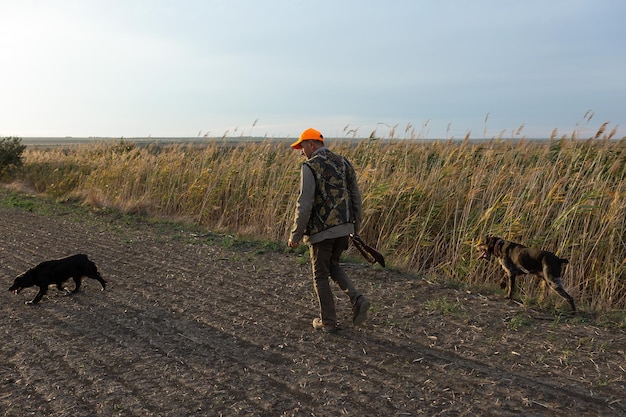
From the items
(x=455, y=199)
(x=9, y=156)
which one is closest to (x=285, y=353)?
(x=455, y=199)

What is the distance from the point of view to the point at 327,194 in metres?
4.85

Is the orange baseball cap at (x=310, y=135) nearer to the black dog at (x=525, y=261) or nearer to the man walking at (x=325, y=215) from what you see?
the man walking at (x=325, y=215)

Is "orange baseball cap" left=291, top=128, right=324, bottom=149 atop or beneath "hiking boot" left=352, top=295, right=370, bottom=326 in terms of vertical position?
atop

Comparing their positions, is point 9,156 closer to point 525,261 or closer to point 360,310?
point 360,310

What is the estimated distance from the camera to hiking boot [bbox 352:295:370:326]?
491 cm

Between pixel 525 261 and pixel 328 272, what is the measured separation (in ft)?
7.76

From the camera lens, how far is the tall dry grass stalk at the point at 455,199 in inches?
255

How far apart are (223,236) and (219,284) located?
3.22m

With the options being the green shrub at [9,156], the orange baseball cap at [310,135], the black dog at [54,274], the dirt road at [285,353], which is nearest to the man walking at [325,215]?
the orange baseball cap at [310,135]

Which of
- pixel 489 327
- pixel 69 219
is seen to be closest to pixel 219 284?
pixel 489 327

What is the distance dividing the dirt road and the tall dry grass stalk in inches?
37.2

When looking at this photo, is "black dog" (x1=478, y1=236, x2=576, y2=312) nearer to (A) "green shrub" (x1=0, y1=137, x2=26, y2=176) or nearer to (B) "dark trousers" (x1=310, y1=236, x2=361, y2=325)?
(B) "dark trousers" (x1=310, y1=236, x2=361, y2=325)

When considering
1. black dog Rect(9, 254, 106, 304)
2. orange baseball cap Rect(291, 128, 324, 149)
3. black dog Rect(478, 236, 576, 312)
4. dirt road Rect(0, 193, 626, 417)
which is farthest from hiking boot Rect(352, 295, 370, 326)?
black dog Rect(9, 254, 106, 304)

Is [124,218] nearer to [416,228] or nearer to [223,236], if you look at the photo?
[223,236]
